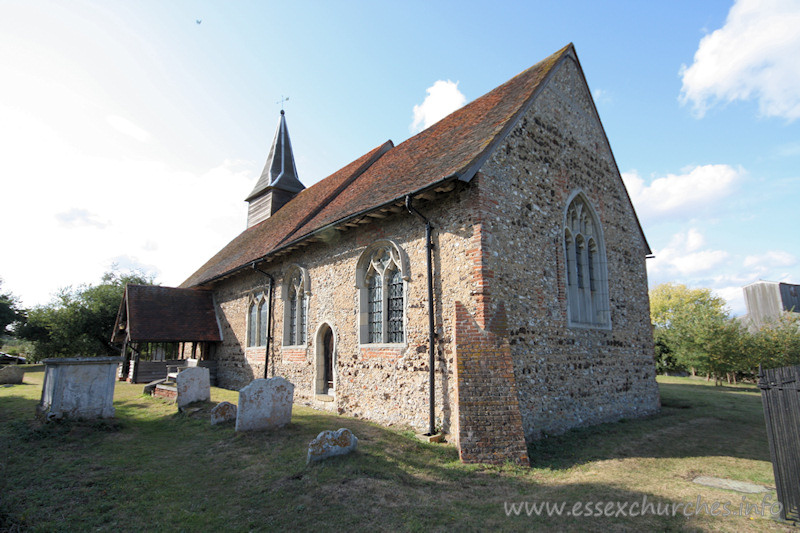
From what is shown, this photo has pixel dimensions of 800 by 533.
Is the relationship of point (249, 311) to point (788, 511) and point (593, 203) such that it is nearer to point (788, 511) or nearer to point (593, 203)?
point (593, 203)

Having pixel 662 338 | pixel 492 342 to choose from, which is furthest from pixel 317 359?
pixel 662 338

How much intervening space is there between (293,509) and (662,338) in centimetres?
3028

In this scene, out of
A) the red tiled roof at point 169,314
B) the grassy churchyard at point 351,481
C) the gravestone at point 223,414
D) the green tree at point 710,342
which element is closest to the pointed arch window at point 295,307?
the gravestone at point 223,414

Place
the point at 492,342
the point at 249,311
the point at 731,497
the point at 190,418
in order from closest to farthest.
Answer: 1. the point at 731,497
2. the point at 492,342
3. the point at 190,418
4. the point at 249,311

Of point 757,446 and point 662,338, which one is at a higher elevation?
point 662,338

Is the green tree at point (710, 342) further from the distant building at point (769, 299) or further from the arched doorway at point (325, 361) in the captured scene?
the arched doorway at point (325, 361)

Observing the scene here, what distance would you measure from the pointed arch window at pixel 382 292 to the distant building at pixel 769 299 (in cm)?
3517

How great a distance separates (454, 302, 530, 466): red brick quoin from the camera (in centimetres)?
715

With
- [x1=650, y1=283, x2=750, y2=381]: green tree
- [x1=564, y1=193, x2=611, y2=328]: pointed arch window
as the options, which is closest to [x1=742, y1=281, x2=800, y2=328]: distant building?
[x1=650, y1=283, x2=750, y2=381]: green tree

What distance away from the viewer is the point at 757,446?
884 centimetres

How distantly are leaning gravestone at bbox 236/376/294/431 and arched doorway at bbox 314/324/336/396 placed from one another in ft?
11.9

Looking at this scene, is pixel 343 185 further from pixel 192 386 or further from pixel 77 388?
pixel 77 388

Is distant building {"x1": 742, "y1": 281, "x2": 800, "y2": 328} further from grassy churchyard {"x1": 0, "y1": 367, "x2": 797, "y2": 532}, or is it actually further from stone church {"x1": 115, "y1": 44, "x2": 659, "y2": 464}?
grassy churchyard {"x1": 0, "y1": 367, "x2": 797, "y2": 532}

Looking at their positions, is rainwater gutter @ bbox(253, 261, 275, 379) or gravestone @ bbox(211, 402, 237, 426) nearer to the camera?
gravestone @ bbox(211, 402, 237, 426)
